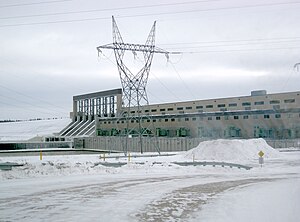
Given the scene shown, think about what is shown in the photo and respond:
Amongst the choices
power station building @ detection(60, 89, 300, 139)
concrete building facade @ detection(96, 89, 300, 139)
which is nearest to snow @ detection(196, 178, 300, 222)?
power station building @ detection(60, 89, 300, 139)

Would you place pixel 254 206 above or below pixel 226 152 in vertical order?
below

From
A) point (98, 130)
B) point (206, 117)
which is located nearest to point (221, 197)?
point (206, 117)

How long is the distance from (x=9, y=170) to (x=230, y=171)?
1417 centimetres

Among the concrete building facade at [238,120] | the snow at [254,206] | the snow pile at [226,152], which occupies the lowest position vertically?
the snow at [254,206]

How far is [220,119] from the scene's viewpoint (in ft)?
219

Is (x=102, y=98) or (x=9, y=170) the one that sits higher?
(x=102, y=98)

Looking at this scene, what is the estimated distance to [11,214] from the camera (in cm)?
1005

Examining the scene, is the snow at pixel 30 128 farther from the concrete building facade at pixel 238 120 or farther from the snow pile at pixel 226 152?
the snow pile at pixel 226 152

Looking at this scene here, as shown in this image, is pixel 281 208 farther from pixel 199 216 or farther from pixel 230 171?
pixel 230 171

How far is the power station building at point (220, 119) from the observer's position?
204 feet

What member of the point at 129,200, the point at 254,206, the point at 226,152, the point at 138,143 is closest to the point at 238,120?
the point at 138,143

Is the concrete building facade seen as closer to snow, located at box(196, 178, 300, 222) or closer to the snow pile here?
the snow pile

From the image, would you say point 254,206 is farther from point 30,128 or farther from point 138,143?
point 30,128

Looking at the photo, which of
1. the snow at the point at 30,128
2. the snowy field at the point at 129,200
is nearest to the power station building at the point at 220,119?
the snowy field at the point at 129,200
